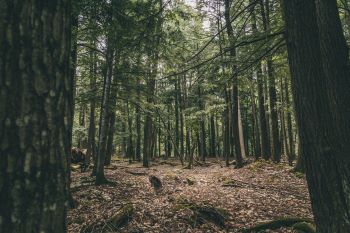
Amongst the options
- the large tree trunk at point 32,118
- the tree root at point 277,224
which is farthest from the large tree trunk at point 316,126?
the large tree trunk at point 32,118

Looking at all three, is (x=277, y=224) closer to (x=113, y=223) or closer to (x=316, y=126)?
(x=316, y=126)

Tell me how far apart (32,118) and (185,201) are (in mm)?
7065

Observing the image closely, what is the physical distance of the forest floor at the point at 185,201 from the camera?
22.4ft

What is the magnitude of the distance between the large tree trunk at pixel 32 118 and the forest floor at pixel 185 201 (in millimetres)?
5515

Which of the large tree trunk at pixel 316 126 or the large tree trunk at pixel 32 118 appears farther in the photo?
the large tree trunk at pixel 316 126

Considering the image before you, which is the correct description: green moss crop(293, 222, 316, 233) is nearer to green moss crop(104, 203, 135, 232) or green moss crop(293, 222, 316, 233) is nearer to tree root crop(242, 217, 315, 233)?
tree root crop(242, 217, 315, 233)

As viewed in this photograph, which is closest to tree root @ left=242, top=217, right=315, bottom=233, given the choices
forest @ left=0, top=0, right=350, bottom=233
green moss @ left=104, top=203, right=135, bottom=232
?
forest @ left=0, top=0, right=350, bottom=233

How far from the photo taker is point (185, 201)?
8.04 metres

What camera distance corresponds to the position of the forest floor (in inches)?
269

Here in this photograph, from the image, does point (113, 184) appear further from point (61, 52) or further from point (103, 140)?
point (61, 52)

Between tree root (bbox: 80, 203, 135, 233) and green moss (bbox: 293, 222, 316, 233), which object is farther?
tree root (bbox: 80, 203, 135, 233)

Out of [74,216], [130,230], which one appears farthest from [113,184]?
Answer: [130,230]

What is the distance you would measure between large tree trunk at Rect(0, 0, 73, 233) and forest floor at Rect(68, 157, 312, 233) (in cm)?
551

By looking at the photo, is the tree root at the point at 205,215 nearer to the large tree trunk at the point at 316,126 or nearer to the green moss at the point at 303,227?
the green moss at the point at 303,227
